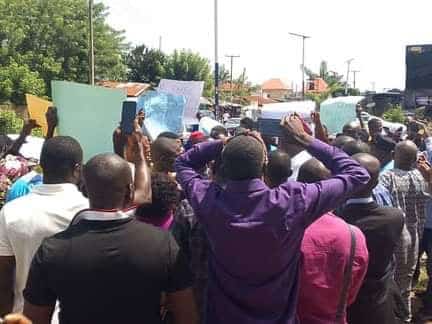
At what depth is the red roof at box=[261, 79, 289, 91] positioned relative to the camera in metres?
114

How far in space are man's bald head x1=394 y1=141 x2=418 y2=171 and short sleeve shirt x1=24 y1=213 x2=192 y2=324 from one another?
9.82 feet

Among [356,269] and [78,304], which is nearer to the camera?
[78,304]

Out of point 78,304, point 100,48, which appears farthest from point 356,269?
point 100,48

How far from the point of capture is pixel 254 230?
2.53 m

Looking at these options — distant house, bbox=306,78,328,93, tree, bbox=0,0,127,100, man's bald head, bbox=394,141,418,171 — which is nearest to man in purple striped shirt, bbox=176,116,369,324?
man's bald head, bbox=394,141,418,171

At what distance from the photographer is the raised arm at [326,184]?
260 centimetres

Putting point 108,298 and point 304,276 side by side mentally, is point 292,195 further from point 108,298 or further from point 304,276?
point 108,298

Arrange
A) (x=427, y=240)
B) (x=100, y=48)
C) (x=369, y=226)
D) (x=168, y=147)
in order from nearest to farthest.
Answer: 1. (x=369, y=226)
2. (x=168, y=147)
3. (x=427, y=240)
4. (x=100, y=48)

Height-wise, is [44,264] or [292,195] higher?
[292,195]

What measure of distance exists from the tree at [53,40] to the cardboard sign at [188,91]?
1009 inches

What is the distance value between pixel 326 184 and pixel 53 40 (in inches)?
1279

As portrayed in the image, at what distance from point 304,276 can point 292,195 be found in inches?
18.0

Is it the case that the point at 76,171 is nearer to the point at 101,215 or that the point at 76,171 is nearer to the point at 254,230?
the point at 101,215

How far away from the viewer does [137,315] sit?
2.44m
